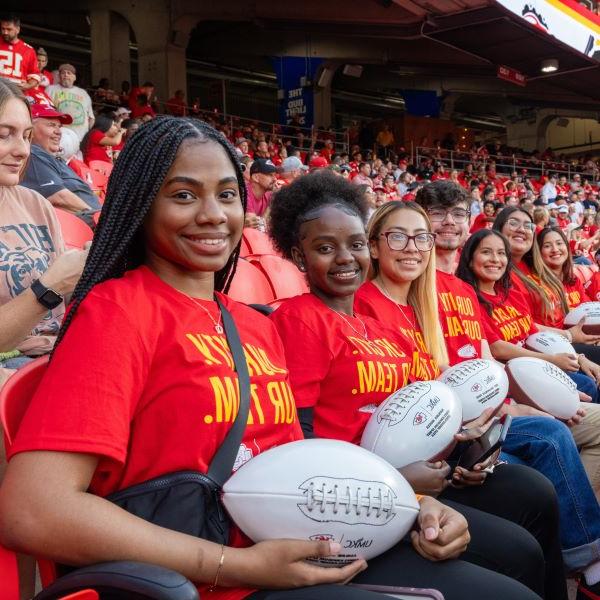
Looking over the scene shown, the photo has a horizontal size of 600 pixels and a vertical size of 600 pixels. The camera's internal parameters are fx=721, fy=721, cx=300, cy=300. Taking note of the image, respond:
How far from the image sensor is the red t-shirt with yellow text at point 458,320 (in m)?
3.29

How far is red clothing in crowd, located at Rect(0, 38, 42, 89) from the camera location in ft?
23.5

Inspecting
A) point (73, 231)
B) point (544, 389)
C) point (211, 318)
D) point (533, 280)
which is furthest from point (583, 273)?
point (211, 318)

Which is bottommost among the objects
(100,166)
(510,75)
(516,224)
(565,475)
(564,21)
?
(565,475)

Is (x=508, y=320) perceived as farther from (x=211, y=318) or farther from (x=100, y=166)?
(x=100, y=166)

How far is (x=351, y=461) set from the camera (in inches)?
55.1

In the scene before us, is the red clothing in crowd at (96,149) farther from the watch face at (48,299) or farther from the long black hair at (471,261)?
the watch face at (48,299)

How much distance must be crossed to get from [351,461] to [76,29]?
21.6m

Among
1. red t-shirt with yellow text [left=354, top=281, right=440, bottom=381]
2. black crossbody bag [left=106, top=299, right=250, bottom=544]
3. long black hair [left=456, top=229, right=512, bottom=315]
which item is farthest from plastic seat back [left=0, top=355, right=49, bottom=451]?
long black hair [left=456, top=229, right=512, bottom=315]

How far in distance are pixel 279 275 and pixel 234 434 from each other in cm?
223

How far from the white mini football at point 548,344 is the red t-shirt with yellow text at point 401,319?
3.85ft

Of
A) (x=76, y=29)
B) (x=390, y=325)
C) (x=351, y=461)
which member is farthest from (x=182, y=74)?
(x=351, y=461)

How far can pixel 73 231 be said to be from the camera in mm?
2996

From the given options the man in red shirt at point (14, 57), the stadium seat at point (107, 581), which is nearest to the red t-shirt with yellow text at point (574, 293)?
the stadium seat at point (107, 581)

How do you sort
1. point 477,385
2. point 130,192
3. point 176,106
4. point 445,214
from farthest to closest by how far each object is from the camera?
point 176,106, point 445,214, point 477,385, point 130,192
